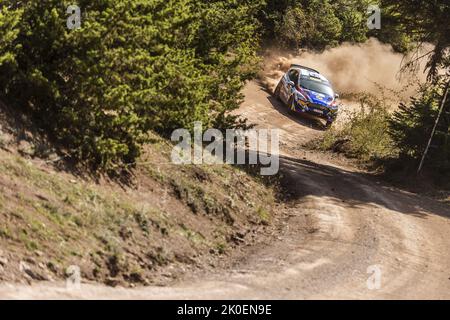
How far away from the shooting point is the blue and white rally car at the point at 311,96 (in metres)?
31.2

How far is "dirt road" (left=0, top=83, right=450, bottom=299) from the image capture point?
32.2 ft

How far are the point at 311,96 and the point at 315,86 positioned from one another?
0.65 meters

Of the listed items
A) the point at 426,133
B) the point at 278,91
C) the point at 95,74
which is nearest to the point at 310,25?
the point at 278,91

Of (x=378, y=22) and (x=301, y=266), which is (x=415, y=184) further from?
(x=301, y=266)

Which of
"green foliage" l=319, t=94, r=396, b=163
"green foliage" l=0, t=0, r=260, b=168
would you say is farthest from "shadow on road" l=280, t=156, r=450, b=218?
"green foliage" l=0, t=0, r=260, b=168

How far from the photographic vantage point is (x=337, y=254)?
12.9 m

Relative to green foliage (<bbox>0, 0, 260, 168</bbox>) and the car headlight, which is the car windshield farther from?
green foliage (<bbox>0, 0, 260, 168</bbox>)

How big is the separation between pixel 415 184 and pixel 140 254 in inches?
538

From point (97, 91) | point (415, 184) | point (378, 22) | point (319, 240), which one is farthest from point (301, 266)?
point (378, 22)

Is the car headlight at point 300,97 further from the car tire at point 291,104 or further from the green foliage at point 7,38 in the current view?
the green foliage at point 7,38

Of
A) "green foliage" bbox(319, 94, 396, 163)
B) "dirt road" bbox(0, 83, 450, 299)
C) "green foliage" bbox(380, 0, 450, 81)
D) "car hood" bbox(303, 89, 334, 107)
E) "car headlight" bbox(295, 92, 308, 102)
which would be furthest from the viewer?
"car headlight" bbox(295, 92, 308, 102)

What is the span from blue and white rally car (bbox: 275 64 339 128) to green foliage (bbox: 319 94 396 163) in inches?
87.6

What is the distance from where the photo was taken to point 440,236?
15.7 meters

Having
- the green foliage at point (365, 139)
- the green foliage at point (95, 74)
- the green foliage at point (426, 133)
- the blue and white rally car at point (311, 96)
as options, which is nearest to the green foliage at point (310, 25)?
the blue and white rally car at point (311, 96)
